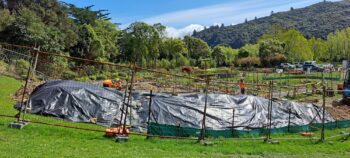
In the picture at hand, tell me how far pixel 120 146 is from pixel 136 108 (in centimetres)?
465

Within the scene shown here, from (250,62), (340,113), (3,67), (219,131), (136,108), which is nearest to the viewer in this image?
(219,131)

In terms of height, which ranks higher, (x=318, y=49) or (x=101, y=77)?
(x=318, y=49)

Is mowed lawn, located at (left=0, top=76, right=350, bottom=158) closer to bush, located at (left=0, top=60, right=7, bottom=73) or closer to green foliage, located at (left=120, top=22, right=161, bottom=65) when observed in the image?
bush, located at (left=0, top=60, right=7, bottom=73)

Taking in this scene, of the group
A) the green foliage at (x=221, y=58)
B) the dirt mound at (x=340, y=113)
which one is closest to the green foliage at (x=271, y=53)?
the green foliage at (x=221, y=58)

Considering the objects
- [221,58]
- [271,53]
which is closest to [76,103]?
[271,53]

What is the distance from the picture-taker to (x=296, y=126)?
Result: 651 inches

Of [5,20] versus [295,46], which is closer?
[5,20]

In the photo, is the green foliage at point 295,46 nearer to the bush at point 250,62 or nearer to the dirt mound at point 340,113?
the bush at point 250,62

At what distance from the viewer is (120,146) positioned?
394 inches

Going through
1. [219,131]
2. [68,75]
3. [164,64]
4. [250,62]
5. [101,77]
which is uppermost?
[250,62]

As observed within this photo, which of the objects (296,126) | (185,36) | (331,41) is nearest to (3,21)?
(296,126)

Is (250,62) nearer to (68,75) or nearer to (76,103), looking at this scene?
(68,75)

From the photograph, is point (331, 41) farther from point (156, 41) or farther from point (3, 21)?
point (3, 21)

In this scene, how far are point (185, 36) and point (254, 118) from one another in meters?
77.1
